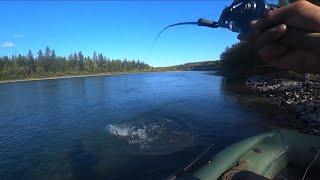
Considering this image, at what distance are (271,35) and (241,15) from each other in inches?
19.3

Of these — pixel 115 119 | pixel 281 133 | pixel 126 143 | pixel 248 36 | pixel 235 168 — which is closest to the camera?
pixel 248 36

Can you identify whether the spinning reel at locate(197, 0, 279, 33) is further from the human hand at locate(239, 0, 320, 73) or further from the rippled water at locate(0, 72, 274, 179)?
the rippled water at locate(0, 72, 274, 179)

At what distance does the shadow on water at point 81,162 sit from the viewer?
13.4 metres

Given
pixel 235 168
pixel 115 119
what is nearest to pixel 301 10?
pixel 235 168

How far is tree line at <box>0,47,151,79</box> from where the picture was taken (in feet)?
428

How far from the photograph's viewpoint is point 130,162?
14234mm

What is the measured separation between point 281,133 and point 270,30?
10535 mm

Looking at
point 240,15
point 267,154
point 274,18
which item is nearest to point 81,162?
point 267,154

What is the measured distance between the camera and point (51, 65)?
486 feet

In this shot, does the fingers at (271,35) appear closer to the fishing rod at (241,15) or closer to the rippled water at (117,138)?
the fishing rod at (241,15)

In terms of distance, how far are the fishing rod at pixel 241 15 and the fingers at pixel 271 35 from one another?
178 millimetres

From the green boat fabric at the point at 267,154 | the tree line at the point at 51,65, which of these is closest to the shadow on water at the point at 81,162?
the green boat fabric at the point at 267,154

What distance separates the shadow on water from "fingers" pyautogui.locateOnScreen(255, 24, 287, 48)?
12535 millimetres

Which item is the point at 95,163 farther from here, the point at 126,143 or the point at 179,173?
the point at 179,173
